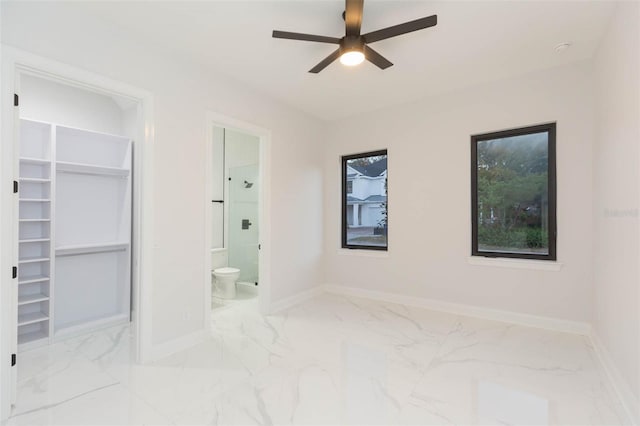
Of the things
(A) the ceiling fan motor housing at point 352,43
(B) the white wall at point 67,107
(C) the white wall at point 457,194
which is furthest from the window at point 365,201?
(B) the white wall at point 67,107

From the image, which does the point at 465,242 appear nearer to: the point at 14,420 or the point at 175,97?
the point at 175,97

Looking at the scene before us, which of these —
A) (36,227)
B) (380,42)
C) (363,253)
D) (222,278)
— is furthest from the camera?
(363,253)

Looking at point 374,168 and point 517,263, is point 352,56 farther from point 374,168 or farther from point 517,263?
Answer: point 517,263

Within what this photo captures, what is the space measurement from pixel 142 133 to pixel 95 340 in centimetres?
213

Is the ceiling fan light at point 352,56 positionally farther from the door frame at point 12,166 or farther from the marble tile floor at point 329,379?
the marble tile floor at point 329,379

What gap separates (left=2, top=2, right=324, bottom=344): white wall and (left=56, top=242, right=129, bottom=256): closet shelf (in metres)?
1.33

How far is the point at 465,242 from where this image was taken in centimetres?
375

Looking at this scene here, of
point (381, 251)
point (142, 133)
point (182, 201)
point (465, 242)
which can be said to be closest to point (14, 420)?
point (182, 201)

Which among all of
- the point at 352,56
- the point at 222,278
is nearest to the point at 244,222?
the point at 222,278

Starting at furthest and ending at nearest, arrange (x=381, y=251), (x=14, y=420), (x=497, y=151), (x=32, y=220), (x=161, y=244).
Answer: (x=381, y=251) → (x=497, y=151) → (x=32, y=220) → (x=161, y=244) → (x=14, y=420)

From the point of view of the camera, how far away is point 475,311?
Result: 12.1 ft

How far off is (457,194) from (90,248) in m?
4.33

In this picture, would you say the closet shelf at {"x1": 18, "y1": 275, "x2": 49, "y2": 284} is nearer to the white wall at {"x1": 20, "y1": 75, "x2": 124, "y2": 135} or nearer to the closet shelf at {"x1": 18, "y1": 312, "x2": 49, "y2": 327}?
the closet shelf at {"x1": 18, "y1": 312, "x2": 49, "y2": 327}

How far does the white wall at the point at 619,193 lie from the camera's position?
6.30 ft
